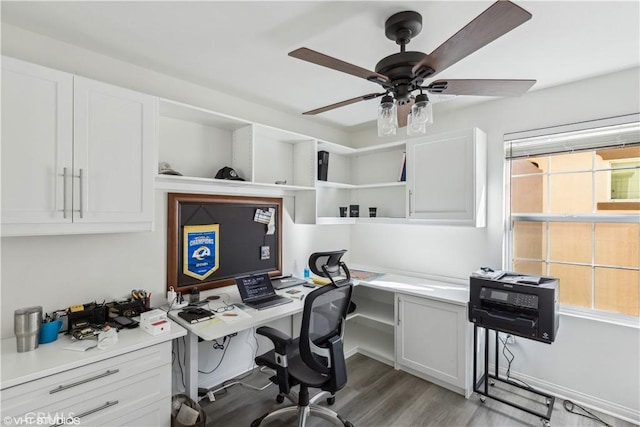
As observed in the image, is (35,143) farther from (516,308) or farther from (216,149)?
(516,308)

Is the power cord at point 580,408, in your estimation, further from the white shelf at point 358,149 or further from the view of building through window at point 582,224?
the white shelf at point 358,149

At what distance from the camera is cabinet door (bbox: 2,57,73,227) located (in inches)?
57.1

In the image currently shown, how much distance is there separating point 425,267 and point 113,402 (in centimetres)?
279

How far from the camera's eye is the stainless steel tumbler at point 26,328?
1.51m

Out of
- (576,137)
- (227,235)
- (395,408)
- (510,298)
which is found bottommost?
(395,408)

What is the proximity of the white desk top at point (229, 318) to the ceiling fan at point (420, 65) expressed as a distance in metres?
1.42

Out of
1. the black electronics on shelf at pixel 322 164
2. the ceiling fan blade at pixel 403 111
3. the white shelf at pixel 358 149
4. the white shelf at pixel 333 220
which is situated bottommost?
the white shelf at pixel 333 220

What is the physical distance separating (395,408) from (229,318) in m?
1.47

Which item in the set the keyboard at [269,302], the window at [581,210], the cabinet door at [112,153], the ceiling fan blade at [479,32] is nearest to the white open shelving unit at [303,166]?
the cabinet door at [112,153]

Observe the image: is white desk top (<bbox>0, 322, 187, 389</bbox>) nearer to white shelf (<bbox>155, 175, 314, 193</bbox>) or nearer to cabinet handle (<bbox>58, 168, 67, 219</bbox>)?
cabinet handle (<bbox>58, 168, 67, 219</bbox>)

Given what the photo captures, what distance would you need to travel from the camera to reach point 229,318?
6.70ft

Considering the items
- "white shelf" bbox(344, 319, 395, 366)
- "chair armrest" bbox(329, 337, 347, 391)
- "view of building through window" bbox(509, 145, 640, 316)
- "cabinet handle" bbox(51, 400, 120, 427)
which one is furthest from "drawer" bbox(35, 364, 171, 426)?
"view of building through window" bbox(509, 145, 640, 316)

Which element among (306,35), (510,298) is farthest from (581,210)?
(306,35)

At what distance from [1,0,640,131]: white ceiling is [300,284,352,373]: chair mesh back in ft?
4.98
